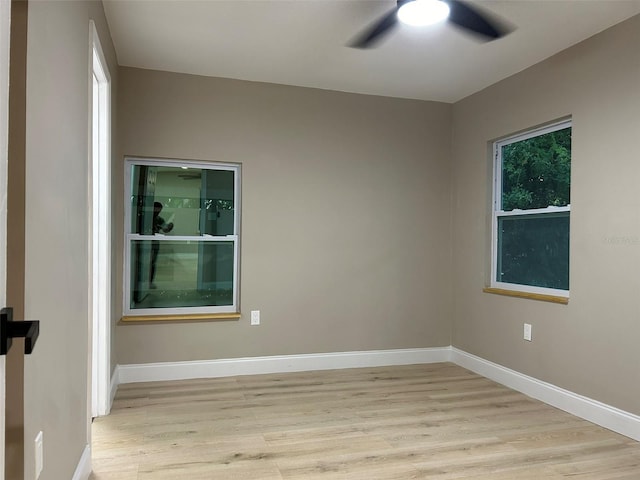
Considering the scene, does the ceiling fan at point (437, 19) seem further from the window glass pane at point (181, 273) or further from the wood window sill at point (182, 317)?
the wood window sill at point (182, 317)

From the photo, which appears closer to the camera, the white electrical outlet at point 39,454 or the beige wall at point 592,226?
the white electrical outlet at point 39,454

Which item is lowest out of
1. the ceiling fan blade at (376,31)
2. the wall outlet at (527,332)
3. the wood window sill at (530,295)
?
the wall outlet at (527,332)

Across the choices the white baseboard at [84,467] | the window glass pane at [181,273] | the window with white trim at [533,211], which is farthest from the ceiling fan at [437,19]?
the white baseboard at [84,467]

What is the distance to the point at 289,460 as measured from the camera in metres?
2.46

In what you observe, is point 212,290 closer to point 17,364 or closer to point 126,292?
point 126,292

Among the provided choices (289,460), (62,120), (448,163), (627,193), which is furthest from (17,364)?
(448,163)

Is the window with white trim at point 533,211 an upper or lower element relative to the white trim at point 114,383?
upper

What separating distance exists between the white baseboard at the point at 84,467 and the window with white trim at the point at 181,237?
1669 millimetres

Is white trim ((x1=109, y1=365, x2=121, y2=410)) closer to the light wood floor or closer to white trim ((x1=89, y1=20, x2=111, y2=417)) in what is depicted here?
the light wood floor

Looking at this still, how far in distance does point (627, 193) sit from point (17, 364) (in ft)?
10.3

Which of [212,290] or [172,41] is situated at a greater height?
[172,41]

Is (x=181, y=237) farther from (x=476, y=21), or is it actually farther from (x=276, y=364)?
(x=476, y=21)

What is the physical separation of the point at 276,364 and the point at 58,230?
268cm

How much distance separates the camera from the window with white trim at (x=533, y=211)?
11.2 feet
